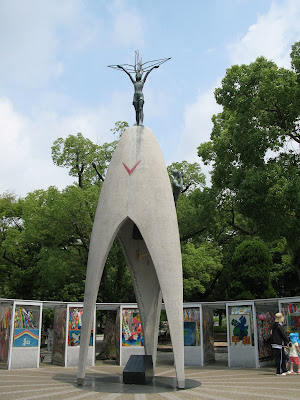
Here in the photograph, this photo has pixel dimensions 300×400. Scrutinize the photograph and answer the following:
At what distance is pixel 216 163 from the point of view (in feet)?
65.4

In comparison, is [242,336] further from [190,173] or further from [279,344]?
[190,173]

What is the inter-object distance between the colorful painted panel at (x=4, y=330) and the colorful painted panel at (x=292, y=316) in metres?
10.8

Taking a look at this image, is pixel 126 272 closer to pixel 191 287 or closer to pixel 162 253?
pixel 191 287

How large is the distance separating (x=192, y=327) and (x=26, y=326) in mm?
7055

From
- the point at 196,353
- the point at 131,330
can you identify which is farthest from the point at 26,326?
the point at 196,353

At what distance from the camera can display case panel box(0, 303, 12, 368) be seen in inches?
612

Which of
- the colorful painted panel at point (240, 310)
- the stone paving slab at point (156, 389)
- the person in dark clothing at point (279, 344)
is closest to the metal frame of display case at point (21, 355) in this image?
the stone paving slab at point (156, 389)

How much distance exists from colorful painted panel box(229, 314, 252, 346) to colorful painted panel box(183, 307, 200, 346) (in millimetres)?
1562

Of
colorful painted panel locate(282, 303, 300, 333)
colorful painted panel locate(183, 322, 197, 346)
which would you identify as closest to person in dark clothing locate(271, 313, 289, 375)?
colorful painted panel locate(282, 303, 300, 333)

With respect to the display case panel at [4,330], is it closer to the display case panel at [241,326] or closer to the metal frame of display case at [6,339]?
the metal frame of display case at [6,339]

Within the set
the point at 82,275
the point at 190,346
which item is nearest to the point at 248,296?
the point at 190,346

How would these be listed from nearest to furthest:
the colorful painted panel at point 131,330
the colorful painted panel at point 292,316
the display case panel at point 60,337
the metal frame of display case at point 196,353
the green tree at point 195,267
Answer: the colorful painted panel at point 292,316 → the metal frame of display case at point 196,353 → the display case panel at point 60,337 → the colorful painted panel at point 131,330 → the green tree at point 195,267

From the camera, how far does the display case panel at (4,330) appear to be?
1554 centimetres

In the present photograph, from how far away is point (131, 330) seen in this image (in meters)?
17.9
